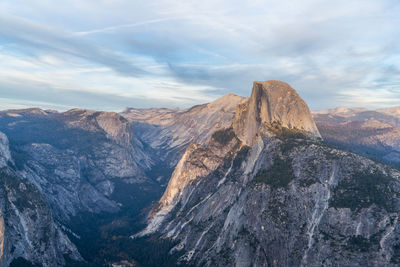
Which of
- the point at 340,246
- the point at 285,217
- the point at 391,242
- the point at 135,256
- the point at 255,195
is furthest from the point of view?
the point at 135,256

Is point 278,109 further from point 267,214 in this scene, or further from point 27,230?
point 27,230

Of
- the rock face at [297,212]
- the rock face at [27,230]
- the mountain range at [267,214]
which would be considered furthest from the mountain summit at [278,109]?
the rock face at [27,230]

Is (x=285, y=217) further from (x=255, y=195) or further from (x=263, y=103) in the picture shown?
(x=263, y=103)

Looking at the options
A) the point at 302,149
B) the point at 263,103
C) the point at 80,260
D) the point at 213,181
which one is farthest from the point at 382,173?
the point at 80,260

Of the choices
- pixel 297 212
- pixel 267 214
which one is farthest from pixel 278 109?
pixel 297 212

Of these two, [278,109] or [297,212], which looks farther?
[278,109]
